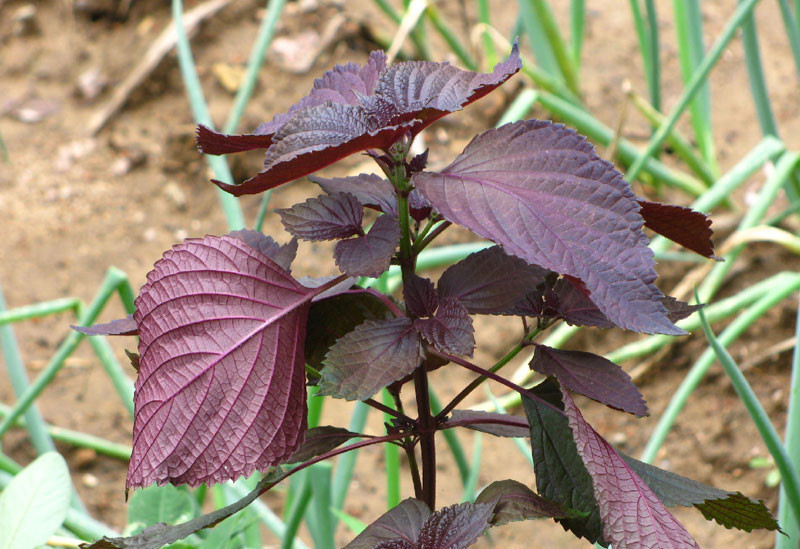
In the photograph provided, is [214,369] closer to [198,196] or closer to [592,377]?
[592,377]

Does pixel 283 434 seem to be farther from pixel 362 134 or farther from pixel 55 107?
pixel 55 107

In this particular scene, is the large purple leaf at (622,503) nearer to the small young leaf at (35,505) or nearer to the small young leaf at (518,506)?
the small young leaf at (518,506)

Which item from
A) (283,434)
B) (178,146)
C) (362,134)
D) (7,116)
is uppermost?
(7,116)

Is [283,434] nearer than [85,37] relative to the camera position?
Yes

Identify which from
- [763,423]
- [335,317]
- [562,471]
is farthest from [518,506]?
[763,423]

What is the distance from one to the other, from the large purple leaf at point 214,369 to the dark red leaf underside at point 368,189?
7 cm

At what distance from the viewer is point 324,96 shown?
0.44 metres

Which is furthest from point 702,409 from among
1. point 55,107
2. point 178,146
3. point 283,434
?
point 55,107

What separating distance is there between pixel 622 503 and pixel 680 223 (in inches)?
5.6

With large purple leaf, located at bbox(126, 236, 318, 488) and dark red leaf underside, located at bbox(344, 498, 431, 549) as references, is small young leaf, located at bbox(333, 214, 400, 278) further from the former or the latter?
dark red leaf underside, located at bbox(344, 498, 431, 549)

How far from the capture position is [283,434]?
1.25ft

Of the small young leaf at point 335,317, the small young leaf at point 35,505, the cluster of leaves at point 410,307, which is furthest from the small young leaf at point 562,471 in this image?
the small young leaf at point 35,505

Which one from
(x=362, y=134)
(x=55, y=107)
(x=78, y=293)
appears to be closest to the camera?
(x=362, y=134)

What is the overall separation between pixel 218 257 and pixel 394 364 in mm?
100
